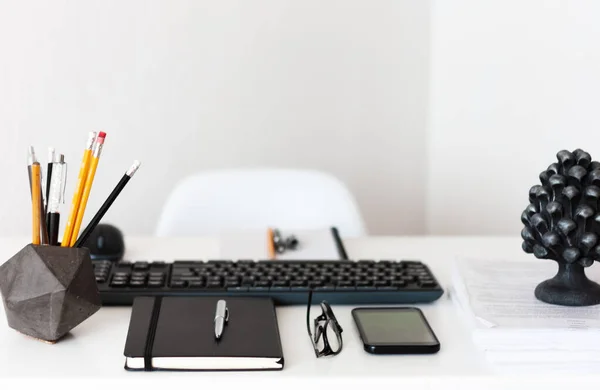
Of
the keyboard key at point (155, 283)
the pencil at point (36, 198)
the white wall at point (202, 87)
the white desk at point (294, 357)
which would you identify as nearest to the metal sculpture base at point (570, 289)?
the white desk at point (294, 357)

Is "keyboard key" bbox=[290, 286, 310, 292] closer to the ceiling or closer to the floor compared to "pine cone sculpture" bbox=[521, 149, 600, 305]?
closer to the floor

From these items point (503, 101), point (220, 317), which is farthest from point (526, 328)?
point (503, 101)

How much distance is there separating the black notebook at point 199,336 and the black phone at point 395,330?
0.11 metres

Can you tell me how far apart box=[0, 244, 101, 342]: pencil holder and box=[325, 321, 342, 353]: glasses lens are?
0.91 ft

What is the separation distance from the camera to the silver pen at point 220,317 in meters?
0.87

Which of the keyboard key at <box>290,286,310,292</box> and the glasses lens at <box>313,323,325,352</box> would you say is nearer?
the glasses lens at <box>313,323,325,352</box>

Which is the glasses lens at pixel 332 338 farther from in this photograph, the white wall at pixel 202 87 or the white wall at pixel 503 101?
the white wall at pixel 202 87

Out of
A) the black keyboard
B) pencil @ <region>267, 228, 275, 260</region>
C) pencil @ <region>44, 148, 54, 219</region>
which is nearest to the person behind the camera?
pencil @ <region>44, 148, 54, 219</region>

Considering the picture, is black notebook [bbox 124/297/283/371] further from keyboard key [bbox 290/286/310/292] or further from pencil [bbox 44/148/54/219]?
pencil [bbox 44/148/54/219]

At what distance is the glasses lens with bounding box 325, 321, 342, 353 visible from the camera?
2.90 feet

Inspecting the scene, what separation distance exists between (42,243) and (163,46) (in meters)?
1.53

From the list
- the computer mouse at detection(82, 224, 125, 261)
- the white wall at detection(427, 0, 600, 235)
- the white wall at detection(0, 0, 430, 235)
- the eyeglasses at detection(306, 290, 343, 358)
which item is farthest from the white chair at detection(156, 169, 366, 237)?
the eyeglasses at detection(306, 290, 343, 358)

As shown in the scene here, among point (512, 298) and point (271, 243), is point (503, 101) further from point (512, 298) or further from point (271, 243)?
point (512, 298)

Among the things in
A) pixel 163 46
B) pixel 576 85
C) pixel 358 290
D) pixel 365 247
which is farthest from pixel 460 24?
pixel 358 290
